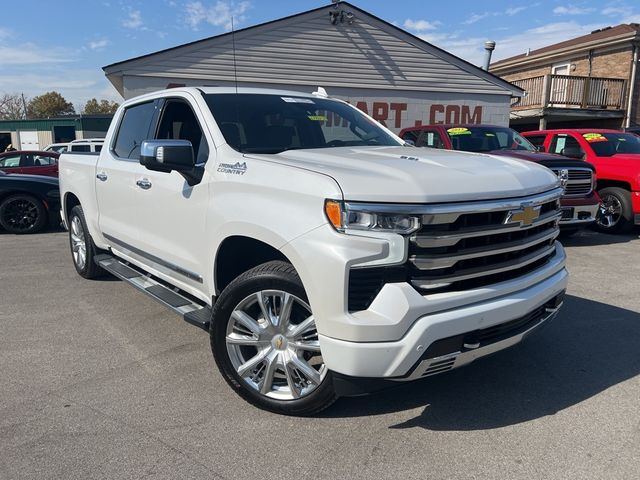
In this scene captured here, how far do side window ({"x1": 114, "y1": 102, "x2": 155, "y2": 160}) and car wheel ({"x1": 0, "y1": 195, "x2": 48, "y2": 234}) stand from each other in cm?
577

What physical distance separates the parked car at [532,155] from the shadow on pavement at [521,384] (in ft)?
10.3

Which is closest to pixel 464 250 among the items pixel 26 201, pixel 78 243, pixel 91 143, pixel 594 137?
pixel 78 243

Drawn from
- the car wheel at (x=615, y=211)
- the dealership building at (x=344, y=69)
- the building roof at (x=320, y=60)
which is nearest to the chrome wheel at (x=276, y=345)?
the car wheel at (x=615, y=211)

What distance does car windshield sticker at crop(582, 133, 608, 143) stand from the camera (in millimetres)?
9516

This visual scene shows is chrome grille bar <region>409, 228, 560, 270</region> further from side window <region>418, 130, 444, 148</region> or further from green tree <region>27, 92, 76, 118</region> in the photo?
green tree <region>27, 92, 76, 118</region>

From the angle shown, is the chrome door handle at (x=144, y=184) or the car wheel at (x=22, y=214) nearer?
the chrome door handle at (x=144, y=184)

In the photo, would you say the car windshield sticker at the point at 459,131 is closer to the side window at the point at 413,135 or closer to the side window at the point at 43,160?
the side window at the point at 413,135

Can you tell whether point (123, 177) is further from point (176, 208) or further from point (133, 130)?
point (176, 208)

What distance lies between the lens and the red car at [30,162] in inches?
515

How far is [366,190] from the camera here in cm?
251

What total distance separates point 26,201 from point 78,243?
452cm

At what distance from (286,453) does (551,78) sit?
75.3 ft

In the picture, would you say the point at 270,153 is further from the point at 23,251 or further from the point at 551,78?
the point at 551,78

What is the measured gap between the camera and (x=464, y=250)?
2.65m
